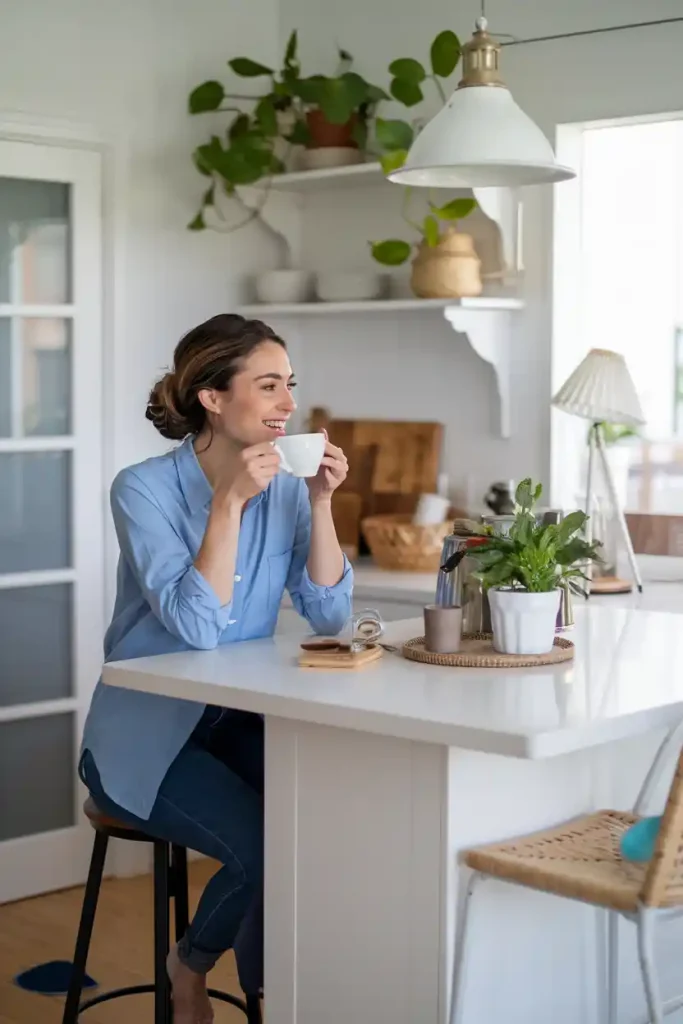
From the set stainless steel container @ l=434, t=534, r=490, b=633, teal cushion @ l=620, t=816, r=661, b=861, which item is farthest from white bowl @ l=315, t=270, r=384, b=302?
teal cushion @ l=620, t=816, r=661, b=861

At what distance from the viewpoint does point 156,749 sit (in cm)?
259

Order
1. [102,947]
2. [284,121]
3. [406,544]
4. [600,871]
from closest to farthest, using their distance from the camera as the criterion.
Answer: [600,871]
[102,947]
[406,544]
[284,121]

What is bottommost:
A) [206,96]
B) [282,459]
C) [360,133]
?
[282,459]

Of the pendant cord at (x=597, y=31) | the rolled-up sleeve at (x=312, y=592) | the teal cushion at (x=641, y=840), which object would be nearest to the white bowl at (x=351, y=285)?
the pendant cord at (x=597, y=31)

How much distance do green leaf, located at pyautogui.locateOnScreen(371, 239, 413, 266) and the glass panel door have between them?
2.56 feet

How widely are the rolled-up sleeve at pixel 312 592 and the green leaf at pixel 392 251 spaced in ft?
4.43

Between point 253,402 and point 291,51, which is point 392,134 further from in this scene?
point 253,402

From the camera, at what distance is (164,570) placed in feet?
8.57

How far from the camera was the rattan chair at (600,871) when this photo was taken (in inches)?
81.6

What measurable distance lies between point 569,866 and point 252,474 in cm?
83

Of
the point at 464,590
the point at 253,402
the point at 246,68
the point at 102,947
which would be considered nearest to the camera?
the point at 464,590

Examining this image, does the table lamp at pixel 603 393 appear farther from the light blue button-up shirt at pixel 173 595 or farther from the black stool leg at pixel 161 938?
the black stool leg at pixel 161 938

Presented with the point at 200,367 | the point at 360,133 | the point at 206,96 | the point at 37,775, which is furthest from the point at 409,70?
the point at 37,775

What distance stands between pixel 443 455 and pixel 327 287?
1.94ft
